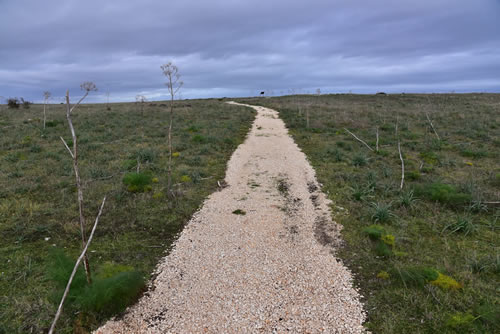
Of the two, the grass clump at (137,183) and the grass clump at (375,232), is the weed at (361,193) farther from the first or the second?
the grass clump at (137,183)

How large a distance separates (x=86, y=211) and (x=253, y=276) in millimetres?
5551

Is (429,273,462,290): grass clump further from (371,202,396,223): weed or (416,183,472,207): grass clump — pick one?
(416,183,472,207): grass clump

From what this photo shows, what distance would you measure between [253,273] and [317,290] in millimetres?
1253

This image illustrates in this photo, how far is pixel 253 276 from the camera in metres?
5.45

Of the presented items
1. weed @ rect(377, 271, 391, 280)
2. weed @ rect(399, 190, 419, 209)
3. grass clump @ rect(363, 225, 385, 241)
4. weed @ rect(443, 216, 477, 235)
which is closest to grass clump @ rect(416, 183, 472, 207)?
weed @ rect(399, 190, 419, 209)

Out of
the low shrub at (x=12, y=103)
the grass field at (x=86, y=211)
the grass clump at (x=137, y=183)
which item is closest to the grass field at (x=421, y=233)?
the grass field at (x=86, y=211)

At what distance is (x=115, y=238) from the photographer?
6.84 metres

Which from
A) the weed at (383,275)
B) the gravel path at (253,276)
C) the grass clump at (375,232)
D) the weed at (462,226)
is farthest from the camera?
the weed at (462,226)

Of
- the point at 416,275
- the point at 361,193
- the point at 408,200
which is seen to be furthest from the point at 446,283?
the point at 361,193

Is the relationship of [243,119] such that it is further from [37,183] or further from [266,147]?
[37,183]

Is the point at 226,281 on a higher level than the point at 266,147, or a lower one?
lower

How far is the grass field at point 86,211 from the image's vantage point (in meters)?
4.77

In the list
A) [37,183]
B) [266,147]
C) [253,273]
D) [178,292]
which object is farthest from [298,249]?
[266,147]

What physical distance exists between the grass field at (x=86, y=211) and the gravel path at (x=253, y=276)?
22.5 inches
